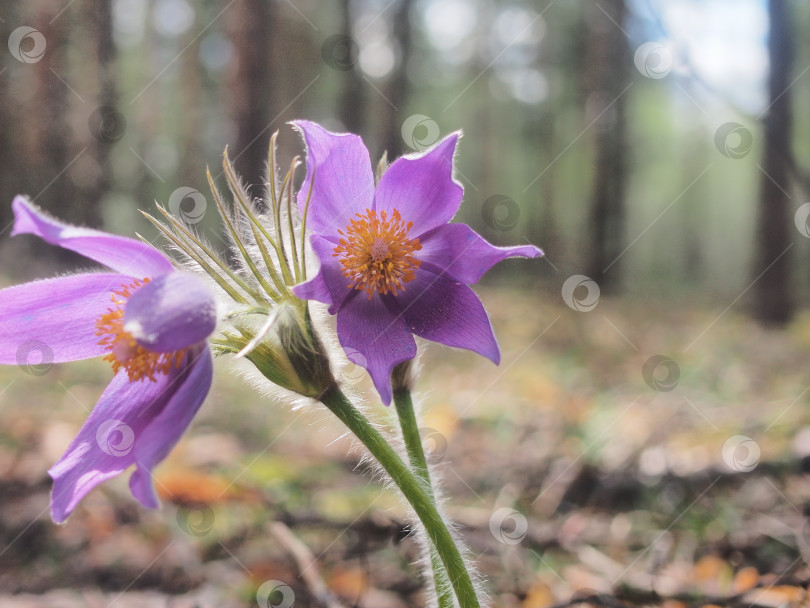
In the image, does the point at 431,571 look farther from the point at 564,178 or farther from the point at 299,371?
the point at 564,178

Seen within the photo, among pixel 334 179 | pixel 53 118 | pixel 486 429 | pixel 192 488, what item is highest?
pixel 334 179

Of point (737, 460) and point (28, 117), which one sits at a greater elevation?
→ point (737, 460)

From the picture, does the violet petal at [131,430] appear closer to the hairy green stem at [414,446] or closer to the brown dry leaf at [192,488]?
the hairy green stem at [414,446]

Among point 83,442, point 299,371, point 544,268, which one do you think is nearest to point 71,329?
point 83,442

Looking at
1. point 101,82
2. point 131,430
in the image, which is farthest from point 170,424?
point 101,82

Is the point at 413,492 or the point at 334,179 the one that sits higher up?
the point at 334,179

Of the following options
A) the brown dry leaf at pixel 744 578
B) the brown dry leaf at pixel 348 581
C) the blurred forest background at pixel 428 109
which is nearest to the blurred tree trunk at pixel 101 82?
the blurred forest background at pixel 428 109

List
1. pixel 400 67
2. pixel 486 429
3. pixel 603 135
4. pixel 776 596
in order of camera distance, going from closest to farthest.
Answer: pixel 776 596 < pixel 486 429 < pixel 603 135 < pixel 400 67

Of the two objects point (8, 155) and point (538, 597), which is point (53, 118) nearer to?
point (8, 155)
